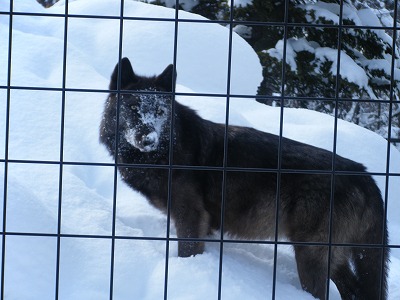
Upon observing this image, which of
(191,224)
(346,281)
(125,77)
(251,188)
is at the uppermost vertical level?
(125,77)

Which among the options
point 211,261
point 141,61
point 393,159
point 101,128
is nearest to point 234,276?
point 211,261

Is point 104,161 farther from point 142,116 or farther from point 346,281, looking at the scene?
point 346,281

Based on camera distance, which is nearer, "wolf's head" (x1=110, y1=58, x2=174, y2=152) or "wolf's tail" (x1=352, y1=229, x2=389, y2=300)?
"wolf's tail" (x1=352, y1=229, x2=389, y2=300)

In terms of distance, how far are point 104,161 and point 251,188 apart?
1451 mm

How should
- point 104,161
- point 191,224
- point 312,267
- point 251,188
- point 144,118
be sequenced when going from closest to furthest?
point 312,267
point 144,118
point 191,224
point 251,188
point 104,161

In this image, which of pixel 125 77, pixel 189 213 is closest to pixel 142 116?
pixel 125 77

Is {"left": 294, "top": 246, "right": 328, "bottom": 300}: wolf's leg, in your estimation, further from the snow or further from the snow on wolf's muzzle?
the snow on wolf's muzzle

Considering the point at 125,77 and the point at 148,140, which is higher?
the point at 125,77

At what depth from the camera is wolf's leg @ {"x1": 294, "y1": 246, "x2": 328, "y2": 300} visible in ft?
16.1

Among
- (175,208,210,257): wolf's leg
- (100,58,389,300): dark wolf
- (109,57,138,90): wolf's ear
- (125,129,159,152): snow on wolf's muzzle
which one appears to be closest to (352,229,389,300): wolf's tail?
(100,58,389,300): dark wolf

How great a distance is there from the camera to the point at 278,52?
11977 millimetres

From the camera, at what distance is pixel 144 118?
506 cm

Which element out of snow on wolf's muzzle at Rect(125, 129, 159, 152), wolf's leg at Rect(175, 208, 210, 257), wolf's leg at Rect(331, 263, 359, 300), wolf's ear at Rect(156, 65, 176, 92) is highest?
wolf's ear at Rect(156, 65, 176, 92)

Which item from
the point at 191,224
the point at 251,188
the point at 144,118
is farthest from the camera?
the point at 251,188
